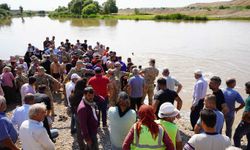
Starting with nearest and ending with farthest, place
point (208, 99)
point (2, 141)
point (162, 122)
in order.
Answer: point (162, 122)
point (2, 141)
point (208, 99)

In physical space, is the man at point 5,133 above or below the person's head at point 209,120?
below

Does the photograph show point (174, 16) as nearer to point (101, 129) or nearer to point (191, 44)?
point (191, 44)

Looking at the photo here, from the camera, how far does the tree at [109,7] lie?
121412mm

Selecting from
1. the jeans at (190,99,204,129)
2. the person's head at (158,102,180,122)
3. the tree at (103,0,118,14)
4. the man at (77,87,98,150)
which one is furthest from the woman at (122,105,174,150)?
Result: the tree at (103,0,118,14)

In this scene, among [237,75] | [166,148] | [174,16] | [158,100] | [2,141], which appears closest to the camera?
[166,148]

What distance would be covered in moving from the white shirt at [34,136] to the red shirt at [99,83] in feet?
11.9

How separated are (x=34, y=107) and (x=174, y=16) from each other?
74.2m

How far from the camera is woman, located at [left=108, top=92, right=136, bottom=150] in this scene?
15.8 ft

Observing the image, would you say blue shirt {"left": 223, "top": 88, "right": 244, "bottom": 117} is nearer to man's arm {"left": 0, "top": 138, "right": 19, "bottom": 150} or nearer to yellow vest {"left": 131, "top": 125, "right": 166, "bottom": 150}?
yellow vest {"left": 131, "top": 125, "right": 166, "bottom": 150}

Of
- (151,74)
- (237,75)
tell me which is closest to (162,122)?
(151,74)

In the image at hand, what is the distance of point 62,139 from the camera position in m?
7.74

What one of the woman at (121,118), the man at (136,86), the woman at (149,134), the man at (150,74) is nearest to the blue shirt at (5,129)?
the woman at (121,118)

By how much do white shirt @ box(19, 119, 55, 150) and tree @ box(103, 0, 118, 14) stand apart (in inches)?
4673

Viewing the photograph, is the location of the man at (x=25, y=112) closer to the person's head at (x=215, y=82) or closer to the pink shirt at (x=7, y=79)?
the person's head at (x=215, y=82)
